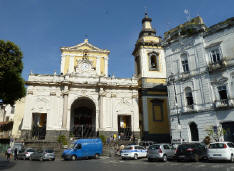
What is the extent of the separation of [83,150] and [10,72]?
10362 mm

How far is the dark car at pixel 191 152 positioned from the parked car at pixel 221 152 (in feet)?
2.54

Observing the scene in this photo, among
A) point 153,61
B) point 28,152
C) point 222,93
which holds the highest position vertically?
point 153,61

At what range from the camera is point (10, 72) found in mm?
13711

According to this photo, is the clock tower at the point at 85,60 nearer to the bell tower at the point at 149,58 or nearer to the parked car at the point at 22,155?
the bell tower at the point at 149,58

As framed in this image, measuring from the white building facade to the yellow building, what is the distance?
686cm

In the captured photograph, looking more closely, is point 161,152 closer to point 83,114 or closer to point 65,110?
point 65,110

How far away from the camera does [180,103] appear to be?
955 inches

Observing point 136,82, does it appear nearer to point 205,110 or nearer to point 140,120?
point 140,120

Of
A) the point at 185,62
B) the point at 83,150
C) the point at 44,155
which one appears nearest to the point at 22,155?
the point at 44,155

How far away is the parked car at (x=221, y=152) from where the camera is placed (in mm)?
13891

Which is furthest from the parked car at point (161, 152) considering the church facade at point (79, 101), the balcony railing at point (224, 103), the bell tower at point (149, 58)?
the bell tower at point (149, 58)

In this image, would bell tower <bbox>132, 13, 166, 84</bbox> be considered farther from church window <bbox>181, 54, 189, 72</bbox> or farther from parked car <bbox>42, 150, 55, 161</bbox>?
parked car <bbox>42, 150, 55, 161</bbox>

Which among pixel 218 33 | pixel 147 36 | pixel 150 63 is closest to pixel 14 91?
pixel 218 33

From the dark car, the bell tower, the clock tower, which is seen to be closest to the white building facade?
the dark car
